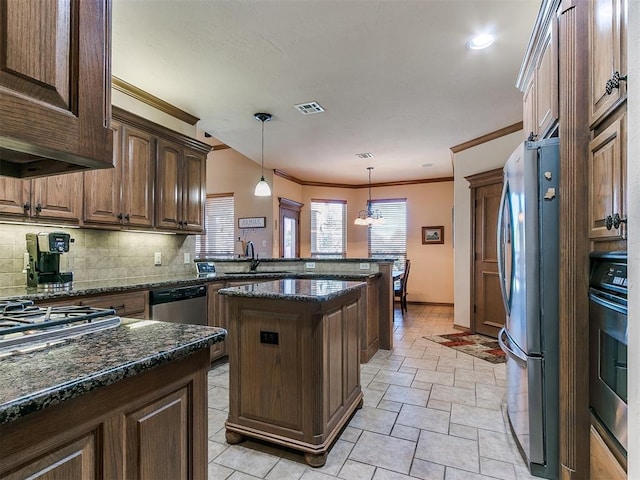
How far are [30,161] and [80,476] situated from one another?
76cm

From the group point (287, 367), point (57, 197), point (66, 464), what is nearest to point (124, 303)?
point (57, 197)

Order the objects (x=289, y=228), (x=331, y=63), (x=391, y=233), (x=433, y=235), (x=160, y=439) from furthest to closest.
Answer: (x=391, y=233) < (x=433, y=235) < (x=289, y=228) < (x=331, y=63) < (x=160, y=439)

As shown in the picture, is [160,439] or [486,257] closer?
[160,439]

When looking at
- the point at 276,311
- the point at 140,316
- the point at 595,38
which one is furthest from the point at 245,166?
the point at 595,38

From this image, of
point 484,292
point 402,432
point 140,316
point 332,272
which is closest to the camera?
point 402,432

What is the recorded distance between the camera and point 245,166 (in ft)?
22.1

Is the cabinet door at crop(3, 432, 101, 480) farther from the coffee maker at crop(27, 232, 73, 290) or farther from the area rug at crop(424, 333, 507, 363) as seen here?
the area rug at crop(424, 333, 507, 363)

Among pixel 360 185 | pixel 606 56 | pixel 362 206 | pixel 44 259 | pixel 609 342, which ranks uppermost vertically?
pixel 360 185

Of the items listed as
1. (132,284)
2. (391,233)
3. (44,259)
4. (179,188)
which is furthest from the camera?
(391,233)

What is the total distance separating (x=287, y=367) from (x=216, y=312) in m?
1.78

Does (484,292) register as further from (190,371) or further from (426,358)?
(190,371)

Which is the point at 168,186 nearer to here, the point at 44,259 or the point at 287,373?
the point at 44,259

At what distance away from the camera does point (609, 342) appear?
1362 millimetres

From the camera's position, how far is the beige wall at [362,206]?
6.71m
